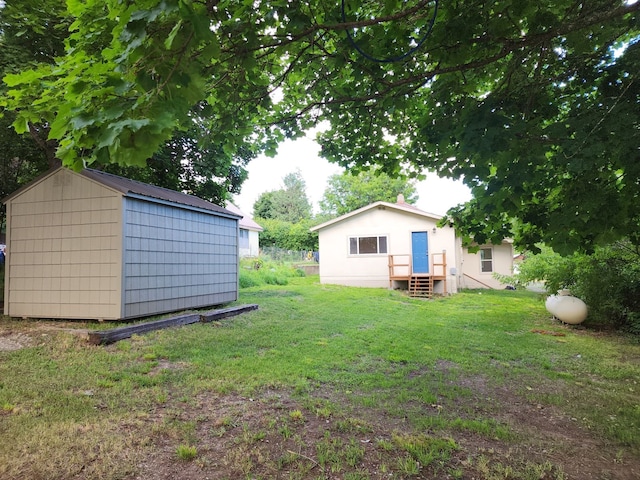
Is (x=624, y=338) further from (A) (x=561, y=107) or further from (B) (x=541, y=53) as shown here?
(B) (x=541, y=53)

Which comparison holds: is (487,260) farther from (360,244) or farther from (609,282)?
(609,282)

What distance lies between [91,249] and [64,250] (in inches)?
26.8

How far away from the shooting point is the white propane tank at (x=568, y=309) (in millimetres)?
7953

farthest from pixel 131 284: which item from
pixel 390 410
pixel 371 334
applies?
pixel 390 410

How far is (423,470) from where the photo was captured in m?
2.35

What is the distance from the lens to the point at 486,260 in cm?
1814

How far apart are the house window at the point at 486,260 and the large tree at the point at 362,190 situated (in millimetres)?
16251

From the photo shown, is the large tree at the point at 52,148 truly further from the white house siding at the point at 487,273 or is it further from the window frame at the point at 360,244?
the white house siding at the point at 487,273

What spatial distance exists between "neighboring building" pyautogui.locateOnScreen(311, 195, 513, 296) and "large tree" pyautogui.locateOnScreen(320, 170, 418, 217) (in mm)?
18199

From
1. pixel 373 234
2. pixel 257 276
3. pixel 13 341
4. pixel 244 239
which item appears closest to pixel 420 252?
pixel 373 234

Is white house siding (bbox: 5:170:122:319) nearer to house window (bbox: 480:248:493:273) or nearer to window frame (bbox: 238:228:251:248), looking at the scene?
house window (bbox: 480:248:493:273)

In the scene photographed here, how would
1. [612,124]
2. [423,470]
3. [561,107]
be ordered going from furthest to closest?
[561,107], [612,124], [423,470]

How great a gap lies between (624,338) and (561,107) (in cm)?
578

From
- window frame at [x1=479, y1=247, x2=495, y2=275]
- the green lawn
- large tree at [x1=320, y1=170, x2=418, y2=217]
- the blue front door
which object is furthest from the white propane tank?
large tree at [x1=320, y1=170, x2=418, y2=217]
